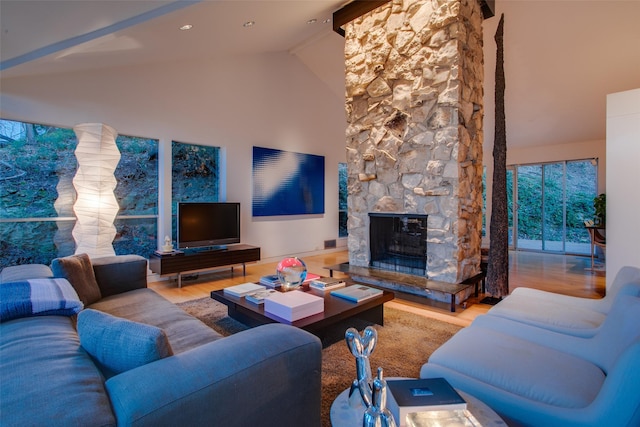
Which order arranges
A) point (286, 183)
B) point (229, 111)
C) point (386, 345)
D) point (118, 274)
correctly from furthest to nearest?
1. point (286, 183)
2. point (229, 111)
3. point (118, 274)
4. point (386, 345)

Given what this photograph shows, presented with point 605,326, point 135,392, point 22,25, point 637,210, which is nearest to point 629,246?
point 637,210

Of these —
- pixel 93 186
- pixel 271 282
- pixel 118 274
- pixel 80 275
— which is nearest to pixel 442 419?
pixel 271 282

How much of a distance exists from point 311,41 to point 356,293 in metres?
4.74

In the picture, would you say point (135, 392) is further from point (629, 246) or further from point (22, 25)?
point (629, 246)

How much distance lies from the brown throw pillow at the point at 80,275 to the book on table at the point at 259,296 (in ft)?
3.63

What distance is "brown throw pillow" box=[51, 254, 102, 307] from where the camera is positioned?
2.23m

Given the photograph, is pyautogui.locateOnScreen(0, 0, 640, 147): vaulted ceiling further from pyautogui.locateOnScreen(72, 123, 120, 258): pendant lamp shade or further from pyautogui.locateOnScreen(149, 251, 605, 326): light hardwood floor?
pyautogui.locateOnScreen(149, 251, 605, 326): light hardwood floor

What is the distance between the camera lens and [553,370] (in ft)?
4.66

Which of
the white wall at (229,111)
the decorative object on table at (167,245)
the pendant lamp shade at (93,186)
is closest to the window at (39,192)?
the white wall at (229,111)

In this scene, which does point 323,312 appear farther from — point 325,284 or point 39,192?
point 39,192

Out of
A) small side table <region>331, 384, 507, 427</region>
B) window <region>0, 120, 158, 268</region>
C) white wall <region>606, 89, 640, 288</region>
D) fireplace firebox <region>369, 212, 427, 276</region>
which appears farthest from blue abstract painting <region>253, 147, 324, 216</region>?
small side table <region>331, 384, 507, 427</region>

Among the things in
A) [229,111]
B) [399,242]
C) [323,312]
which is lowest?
[323,312]

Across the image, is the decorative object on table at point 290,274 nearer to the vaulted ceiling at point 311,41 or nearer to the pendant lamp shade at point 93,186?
the pendant lamp shade at point 93,186

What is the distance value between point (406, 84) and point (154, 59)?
10.8ft
